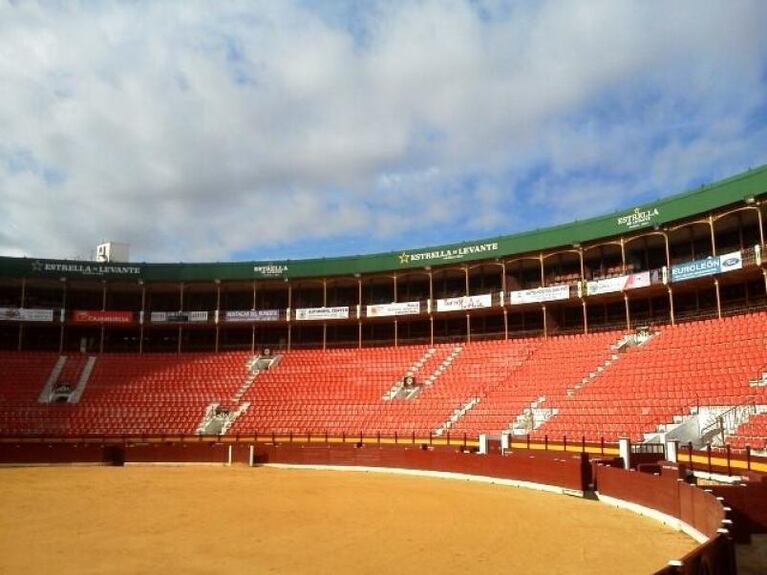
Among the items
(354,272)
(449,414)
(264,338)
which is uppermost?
(354,272)

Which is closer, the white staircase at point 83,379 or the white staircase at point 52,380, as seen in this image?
the white staircase at point 52,380

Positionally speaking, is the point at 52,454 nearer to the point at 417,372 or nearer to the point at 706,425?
the point at 417,372

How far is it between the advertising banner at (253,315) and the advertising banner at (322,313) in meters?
1.85

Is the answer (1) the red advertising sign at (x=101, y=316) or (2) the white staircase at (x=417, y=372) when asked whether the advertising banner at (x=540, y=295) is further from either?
(1) the red advertising sign at (x=101, y=316)

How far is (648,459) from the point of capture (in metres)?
23.1

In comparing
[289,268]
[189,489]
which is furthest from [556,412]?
[289,268]

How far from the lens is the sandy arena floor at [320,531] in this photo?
1243cm

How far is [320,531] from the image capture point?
1558 cm

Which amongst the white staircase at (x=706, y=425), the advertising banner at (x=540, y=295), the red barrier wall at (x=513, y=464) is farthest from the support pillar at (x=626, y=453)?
the advertising banner at (x=540, y=295)

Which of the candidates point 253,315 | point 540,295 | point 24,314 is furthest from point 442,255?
point 24,314

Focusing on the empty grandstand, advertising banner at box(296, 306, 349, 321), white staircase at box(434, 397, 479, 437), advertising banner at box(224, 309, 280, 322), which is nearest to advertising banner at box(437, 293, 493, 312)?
the empty grandstand

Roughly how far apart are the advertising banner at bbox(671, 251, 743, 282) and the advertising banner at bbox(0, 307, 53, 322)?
4359 cm

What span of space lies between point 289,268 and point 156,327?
12390mm

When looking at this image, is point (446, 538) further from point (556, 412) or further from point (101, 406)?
point (101, 406)
